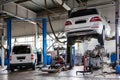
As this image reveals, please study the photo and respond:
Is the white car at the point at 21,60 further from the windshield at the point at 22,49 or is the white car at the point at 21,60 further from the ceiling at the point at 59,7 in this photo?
the ceiling at the point at 59,7

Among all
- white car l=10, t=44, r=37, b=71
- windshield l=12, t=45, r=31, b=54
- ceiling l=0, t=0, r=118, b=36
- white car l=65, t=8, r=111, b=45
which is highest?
ceiling l=0, t=0, r=118, b=36

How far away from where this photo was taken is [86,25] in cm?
776

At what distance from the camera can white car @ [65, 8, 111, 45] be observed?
25.2 ft

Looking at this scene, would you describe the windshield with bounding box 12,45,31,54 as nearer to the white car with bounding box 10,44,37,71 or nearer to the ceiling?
the white car with bounding box 10,44,37,71

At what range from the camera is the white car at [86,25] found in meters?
7.68

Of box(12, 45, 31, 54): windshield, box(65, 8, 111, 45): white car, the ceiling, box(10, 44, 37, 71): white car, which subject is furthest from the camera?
the ceiling

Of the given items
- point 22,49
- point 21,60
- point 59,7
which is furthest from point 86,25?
point 59,7

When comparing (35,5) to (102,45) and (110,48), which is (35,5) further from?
(102,45)

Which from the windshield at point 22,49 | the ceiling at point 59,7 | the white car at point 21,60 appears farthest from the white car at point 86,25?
the windshield at point 22,49

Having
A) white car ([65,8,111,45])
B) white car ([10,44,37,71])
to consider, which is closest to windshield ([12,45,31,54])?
white car ([10,44,37,71])

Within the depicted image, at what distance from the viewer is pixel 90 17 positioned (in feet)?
25.8

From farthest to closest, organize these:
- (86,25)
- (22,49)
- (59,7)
→ (59,7), (22,49), (86,25)

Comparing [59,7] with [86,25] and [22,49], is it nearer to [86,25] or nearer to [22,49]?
[22,49]

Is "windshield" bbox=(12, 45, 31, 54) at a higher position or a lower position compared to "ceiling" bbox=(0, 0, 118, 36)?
lower
